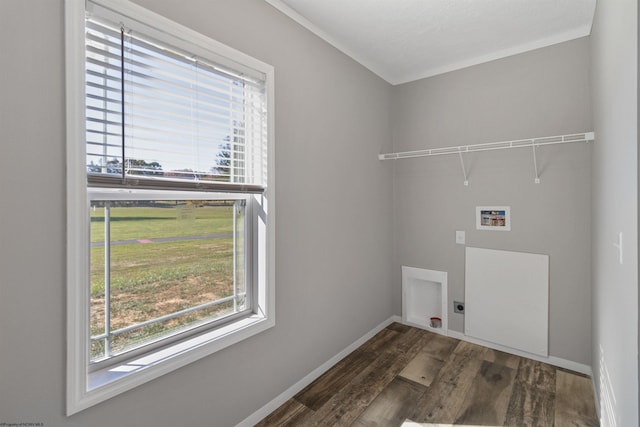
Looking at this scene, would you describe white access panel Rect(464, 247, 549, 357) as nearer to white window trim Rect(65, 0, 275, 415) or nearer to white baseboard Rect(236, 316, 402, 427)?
white baseboard Rect(236, 316, 402, 427)

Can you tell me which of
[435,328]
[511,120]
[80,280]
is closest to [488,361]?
[435,328]

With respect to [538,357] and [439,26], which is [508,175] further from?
[538,357]

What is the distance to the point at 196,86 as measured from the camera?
5.09ft

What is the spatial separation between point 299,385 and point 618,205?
1.99 metres

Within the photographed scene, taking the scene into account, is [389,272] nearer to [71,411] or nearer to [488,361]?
[488,361]

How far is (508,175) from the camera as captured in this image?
2.55 meters

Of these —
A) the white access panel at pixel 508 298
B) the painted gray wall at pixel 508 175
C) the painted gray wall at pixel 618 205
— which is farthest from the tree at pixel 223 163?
Answer: the white access panel at pixel 508 298

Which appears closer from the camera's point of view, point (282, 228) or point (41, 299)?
point (41, 299)

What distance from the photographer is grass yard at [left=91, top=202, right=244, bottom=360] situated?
1.31 metres

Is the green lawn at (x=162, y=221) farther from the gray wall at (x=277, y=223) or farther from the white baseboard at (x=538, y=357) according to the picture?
the white baseboard at (x=538, y=357)

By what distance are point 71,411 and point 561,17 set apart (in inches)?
133

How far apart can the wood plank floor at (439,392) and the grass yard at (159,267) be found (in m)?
0.89

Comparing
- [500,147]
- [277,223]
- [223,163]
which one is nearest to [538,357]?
[500,147]

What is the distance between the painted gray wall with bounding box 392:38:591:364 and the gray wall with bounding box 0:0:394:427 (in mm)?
290
